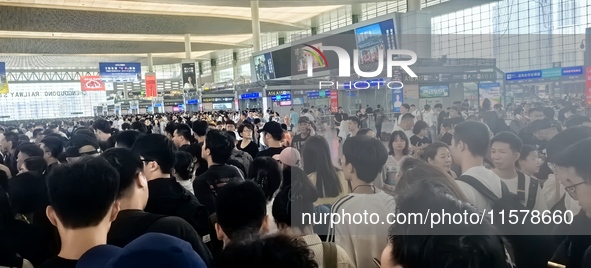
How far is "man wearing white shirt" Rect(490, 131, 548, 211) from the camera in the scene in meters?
3.18

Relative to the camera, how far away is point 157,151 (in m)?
3.21

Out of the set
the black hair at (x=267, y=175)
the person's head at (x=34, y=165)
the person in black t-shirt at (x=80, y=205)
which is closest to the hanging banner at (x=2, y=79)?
the person's head at (x=34, y=165)

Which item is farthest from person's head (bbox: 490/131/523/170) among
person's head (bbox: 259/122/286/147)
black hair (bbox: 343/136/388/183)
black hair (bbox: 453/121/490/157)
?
person's head (bbox: 259/122/286/147)

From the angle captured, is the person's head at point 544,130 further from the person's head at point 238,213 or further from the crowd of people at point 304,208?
the person's head at point 238,213

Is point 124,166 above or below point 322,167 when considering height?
above

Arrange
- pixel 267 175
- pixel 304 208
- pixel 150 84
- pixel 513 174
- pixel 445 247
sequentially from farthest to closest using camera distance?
pixel 150 84 < pixel 267 175 < pixel 513 174 < pixel 304 208 < pixel 445 247

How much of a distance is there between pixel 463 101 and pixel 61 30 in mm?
20064

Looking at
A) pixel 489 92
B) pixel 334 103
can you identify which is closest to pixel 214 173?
pixel 334 103

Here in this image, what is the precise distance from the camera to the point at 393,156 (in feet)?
17.7

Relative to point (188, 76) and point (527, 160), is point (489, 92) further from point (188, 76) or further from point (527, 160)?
point (188, 76)

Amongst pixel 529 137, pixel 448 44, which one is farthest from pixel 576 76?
pixel 448 44

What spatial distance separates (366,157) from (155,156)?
1430 mm

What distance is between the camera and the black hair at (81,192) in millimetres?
1911

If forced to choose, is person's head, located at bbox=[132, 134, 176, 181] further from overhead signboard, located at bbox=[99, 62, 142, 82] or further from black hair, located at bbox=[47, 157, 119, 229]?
overhead signboard, located at bbox=[99, 62, 142, 82]
